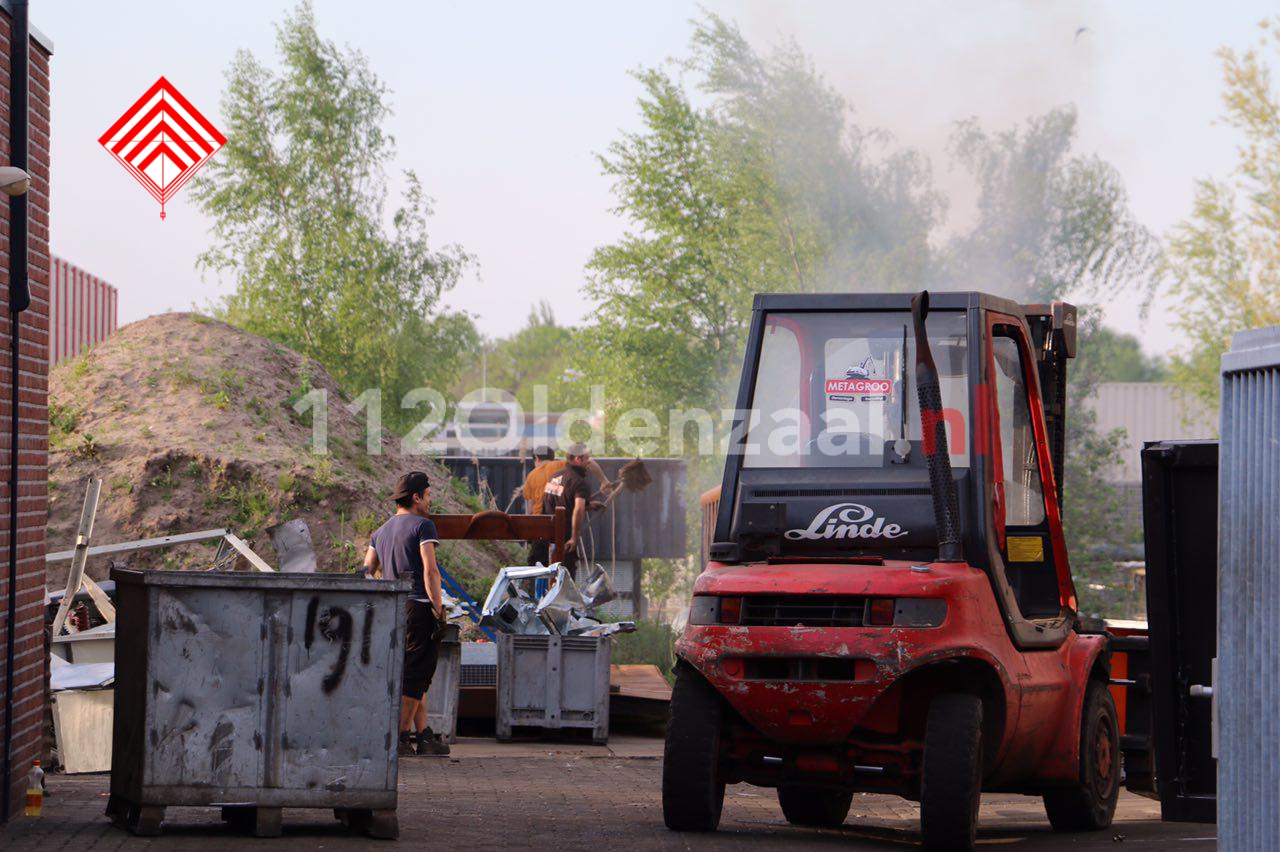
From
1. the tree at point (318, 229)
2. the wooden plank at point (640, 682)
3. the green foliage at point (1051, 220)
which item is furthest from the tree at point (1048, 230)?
the wooden plank at point (640, 682)

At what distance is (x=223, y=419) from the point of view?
18875mm

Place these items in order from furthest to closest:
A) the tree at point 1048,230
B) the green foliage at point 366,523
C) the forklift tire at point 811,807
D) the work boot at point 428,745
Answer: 1. the tree at point 1048,230
2. the green foliage at point 366,523
3. the work boot at point 428,745
4. the forklift tire at point 811,807

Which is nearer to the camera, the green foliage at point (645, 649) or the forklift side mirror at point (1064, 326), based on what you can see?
the forklift side mirror at point (1064, 326)

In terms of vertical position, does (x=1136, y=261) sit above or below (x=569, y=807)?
above

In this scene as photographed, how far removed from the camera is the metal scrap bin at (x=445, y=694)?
13.5 metres

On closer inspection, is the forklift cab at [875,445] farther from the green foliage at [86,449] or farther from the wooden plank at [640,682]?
the green foliage at [86,449]

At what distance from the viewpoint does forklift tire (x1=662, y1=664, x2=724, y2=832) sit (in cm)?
869

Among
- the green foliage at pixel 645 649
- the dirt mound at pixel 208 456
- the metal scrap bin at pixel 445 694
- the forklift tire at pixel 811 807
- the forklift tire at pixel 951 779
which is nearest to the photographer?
the forklift tire at pixel 951 779

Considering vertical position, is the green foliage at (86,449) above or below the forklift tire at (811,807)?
above

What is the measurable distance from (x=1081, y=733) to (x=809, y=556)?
182 cm

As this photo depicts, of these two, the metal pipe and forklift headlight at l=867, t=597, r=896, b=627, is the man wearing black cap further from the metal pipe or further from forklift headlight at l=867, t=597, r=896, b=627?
forklift headlight at l=867, t=597, r=896, b=627

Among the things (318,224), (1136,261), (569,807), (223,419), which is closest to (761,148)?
(1136,261)

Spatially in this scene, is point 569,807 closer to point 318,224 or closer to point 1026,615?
point 1026,615

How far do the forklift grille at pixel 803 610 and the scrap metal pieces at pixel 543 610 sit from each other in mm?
5594
